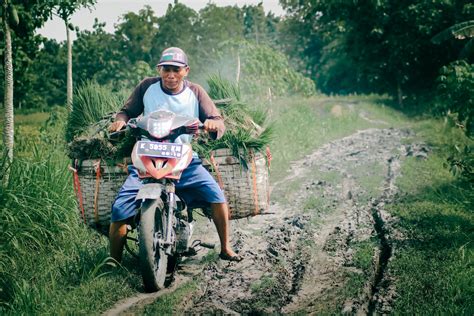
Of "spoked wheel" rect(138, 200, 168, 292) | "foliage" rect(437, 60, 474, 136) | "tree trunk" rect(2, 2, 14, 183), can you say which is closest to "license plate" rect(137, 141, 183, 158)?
"spoked wheel" rect(138, 200, 168, 292)

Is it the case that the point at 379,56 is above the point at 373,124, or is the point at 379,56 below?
above

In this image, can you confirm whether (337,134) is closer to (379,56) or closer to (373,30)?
(373,30)

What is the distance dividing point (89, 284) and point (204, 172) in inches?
51.9

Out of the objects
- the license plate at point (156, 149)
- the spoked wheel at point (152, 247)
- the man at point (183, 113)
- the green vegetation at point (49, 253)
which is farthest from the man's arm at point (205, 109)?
the green vegetation at point (49, 253)

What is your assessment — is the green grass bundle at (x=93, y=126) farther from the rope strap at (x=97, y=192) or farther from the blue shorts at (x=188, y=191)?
the blue shorts at (x=188, y=191)

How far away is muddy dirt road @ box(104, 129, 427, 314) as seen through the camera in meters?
4.00

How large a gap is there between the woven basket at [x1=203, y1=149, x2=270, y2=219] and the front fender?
88 centimetres

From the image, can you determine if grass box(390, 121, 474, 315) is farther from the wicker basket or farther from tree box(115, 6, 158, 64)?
tree box(115, 6, 158, 64)

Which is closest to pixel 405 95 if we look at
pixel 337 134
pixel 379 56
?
pixel 379 56

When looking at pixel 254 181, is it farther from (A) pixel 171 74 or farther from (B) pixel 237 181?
(A) pixel 171 74

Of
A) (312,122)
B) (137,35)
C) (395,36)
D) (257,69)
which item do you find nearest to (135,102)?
(257,69)

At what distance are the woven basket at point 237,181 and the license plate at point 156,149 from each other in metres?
0.76

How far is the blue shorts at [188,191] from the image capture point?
428 centimetres

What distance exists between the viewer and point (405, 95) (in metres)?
28.7
